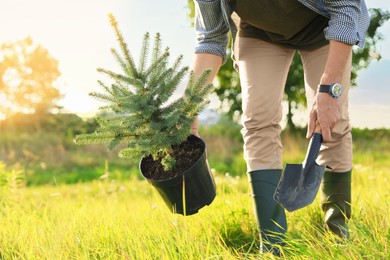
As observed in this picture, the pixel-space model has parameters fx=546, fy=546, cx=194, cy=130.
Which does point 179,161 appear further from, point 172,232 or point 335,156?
point 335,156

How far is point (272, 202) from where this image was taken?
274cm

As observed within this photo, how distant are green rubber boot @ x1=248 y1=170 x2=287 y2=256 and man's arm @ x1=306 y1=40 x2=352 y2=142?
0.39 metres

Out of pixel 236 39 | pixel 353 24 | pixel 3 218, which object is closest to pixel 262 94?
pixel 236 39

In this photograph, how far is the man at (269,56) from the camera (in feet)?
8.62

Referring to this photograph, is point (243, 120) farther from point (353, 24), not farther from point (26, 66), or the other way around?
point (26, 66)

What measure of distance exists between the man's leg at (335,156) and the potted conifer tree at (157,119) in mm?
646

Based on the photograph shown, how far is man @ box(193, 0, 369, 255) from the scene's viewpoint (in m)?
2.63

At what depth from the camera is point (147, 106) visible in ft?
8.18

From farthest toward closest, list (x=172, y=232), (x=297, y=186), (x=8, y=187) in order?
(x=8, y=187)
(x=172, y=232)
(x=297, y=186)

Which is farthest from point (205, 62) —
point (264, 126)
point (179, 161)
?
point (179, 161)

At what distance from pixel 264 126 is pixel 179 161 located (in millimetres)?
470

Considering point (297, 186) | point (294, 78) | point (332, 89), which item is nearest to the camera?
point (332, 89)

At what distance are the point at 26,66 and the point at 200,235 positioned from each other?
16.4 m

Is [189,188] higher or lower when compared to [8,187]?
higher
